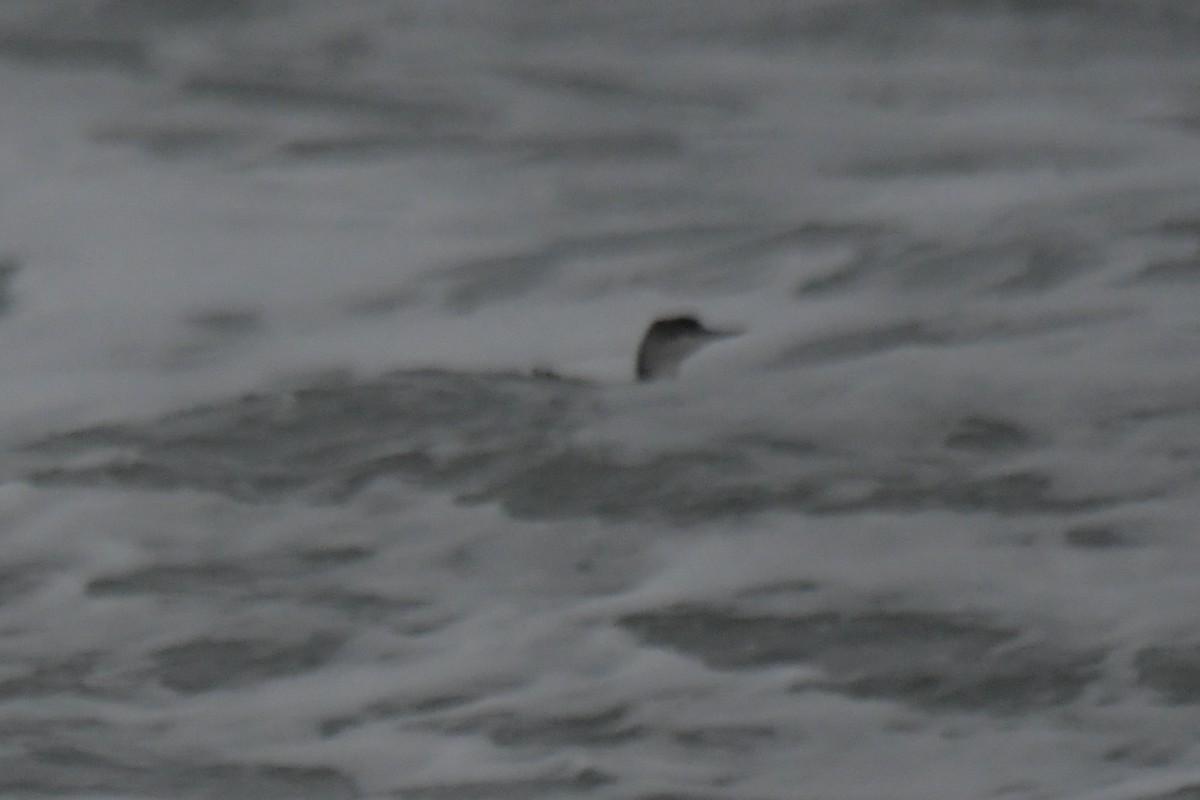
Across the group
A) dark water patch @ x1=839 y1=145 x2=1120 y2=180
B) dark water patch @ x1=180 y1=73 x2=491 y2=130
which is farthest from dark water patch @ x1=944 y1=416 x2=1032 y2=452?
dark water patch @ x1=180 y1=73 x2=491 y2=130

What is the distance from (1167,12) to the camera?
7.94 m

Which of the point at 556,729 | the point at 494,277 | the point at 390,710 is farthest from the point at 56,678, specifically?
the point at 494,277

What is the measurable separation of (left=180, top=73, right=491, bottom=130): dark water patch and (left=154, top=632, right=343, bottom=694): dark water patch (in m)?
3.24

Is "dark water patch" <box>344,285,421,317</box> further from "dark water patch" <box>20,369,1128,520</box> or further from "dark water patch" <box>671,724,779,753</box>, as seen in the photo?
"dark water patch" <box>671,724,779,753</box>

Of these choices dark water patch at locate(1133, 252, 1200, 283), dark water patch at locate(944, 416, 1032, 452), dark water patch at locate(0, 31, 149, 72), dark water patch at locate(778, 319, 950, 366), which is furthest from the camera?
dark water patch at locate(0, 31, 149, 72)

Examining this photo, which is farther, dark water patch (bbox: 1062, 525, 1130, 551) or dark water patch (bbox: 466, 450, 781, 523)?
dark water patch (bbox: 466, 450, 781, 523)

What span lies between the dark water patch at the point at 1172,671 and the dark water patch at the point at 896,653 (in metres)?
0.07

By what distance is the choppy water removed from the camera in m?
4.04

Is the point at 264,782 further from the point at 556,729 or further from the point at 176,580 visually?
the point at 176,580

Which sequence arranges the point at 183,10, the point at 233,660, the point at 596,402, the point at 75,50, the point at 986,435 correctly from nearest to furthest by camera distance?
the point at 233,660 → the point at 986,435 → the point at 596,402 → the point at 75,50 → the point at 183,10

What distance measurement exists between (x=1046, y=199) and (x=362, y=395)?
1813mm

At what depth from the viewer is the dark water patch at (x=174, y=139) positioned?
7.32 m

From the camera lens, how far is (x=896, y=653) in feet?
13.9

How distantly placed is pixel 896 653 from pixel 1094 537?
53 cm
